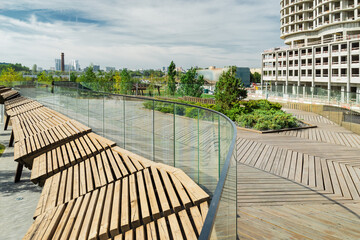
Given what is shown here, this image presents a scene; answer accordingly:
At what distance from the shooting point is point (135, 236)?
16.4 ft

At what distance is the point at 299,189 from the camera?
259 inches

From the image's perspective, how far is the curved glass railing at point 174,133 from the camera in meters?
4.85

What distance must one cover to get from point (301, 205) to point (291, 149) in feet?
15.6

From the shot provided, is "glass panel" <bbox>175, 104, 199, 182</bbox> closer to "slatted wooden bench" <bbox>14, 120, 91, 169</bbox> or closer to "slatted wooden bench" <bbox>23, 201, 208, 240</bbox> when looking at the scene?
"slatted wooden bench" <bbox>23, 201, 208, 240</bbox>

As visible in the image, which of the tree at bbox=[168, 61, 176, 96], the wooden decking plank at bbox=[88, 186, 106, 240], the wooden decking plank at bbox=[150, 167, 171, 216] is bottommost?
the wooden decking plank at bbox=[88, 186, 106, 240]

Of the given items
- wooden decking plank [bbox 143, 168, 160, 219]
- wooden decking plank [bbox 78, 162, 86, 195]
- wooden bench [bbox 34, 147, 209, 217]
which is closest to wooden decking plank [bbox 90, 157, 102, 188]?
wooden bench [bbox 34, 147, 209, 217]

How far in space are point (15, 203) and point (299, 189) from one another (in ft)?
31.5

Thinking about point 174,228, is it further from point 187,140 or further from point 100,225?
point 187,140

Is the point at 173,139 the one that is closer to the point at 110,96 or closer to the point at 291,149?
the point at 110,96

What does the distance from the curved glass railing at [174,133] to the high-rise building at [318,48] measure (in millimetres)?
60306

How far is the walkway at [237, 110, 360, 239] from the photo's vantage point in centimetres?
491

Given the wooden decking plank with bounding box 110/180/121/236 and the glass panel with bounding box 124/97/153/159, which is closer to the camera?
the wooden decking plank with bounding box 110/180/121/236

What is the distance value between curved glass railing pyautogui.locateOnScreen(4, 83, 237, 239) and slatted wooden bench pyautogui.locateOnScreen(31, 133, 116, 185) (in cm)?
42

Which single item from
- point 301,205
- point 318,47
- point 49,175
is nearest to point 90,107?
point 49,175
